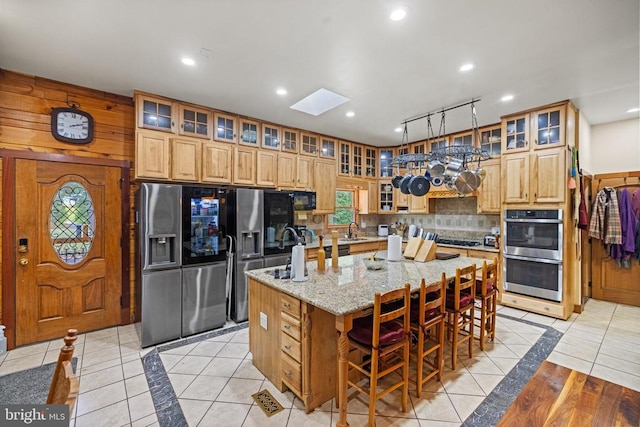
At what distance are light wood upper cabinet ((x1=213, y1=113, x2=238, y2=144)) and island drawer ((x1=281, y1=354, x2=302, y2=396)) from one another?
2.94m

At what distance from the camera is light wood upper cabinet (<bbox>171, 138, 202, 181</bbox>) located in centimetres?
356

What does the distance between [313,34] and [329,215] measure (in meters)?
3.70

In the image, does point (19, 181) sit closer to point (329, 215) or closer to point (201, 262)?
point (201, 262)

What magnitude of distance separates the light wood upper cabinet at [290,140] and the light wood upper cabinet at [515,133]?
3.09 m

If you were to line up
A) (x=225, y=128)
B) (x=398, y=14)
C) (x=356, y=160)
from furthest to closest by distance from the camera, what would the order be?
1. (x=356, y=160)
2. (x=225, y=128)
3. (x=398, y=14)

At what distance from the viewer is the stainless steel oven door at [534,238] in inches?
147

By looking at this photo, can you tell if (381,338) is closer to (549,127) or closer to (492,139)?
(549,127)

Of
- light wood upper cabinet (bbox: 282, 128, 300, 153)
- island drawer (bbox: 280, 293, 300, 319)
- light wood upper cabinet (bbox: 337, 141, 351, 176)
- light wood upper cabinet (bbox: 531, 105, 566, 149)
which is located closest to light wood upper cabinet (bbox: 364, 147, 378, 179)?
light wood upper cabinet (bbox: 337, 141, 351, 176)

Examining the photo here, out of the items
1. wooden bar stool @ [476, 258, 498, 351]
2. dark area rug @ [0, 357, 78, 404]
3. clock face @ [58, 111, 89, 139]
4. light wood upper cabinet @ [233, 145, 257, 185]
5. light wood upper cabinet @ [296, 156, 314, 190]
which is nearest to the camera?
dark area rug @ [0, 357, 78, 404]

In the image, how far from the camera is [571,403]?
2205mm

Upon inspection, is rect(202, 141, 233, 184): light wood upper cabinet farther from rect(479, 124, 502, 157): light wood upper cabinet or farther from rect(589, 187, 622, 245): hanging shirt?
rect(589, 187, 622, 245): hanging shirt

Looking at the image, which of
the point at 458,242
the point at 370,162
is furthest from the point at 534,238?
the point at 370,162

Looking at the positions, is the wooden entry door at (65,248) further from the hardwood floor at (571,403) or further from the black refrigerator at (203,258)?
the hardwood floor at (571,403)

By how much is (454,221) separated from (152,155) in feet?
16.5
